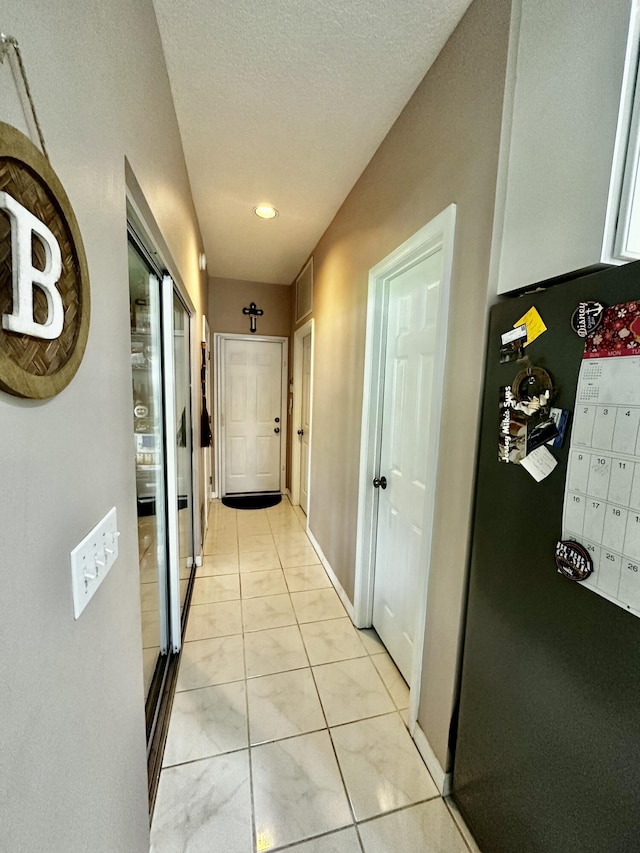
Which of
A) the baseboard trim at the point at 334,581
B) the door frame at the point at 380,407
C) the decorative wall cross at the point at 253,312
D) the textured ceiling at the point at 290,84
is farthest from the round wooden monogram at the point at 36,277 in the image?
the decorative wall cross at the point at 253,312

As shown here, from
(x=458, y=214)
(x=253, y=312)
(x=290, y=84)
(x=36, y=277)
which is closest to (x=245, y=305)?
(x=253, y=312)

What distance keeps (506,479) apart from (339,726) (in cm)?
134

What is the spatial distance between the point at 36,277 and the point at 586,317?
1.00m

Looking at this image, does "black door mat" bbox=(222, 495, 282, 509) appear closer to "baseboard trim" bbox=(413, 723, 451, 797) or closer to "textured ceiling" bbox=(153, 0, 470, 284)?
"baseboard trim" bbox=(413, 723, 451, 797)

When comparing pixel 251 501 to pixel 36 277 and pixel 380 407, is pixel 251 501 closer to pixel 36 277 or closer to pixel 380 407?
pixel 380 407

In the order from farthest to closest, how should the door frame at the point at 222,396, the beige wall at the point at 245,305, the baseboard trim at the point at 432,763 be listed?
the door frame at the point at 222,396 < the beige wall at the point at 245,305 < the baseboard trim at the point at 432,763

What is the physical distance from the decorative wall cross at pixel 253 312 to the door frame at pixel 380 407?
251 centimetres

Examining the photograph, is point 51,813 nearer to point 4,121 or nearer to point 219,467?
point 4,121

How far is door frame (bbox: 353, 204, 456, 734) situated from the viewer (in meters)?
1.27

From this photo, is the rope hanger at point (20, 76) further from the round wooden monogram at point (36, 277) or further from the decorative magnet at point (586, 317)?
the decorative magnet at point (586, 317)

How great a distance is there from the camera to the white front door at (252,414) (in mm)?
4265

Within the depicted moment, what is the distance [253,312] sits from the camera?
407 centimetres

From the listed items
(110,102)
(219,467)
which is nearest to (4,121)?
(110,102)

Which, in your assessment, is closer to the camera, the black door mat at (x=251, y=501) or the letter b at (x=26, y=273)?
the letter b at (x=26, y=273)
